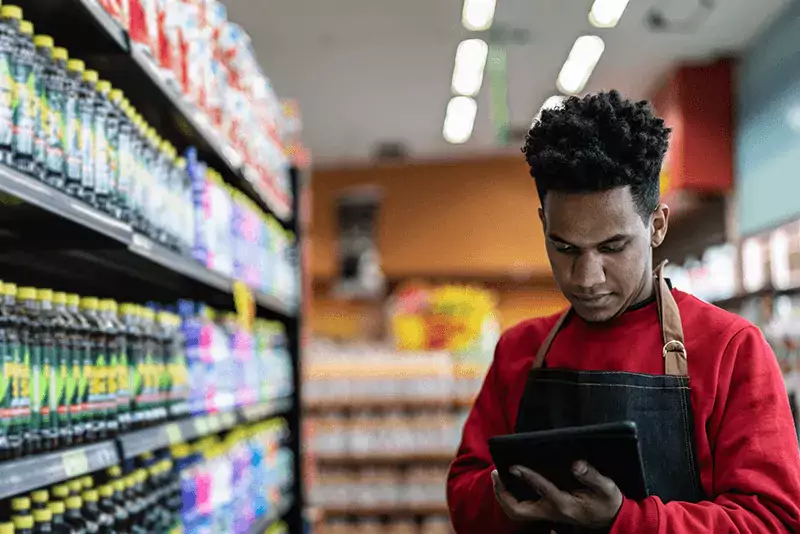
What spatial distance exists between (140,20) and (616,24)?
5.00 meters

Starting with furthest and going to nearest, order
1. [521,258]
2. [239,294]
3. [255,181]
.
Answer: [521,258]
[255,181]
[239,294]

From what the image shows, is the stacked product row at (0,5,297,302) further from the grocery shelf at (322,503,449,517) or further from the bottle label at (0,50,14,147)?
the grocery shelf at (322,503,449,517)

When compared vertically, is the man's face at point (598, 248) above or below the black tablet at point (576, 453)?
above

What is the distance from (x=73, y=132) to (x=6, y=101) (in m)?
0.28

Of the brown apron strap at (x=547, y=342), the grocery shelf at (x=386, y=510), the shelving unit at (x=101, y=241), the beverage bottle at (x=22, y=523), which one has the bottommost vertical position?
the grocery shelf at (x=386, y=510)

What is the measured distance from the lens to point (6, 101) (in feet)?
5.41

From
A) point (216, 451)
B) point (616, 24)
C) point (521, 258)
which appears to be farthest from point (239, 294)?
point (521, 258)

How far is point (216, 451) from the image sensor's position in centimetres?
315

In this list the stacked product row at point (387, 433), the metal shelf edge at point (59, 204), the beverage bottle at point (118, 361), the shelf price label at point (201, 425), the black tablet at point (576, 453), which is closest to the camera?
the black tablet at point (576, 453)

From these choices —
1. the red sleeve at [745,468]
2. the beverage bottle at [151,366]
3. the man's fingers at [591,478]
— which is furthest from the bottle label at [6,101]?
the red sleeve at [745,468]

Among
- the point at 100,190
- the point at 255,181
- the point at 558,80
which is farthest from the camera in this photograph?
the point at 558,80

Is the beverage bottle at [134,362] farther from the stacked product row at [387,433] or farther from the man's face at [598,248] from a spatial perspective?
the stacked product row at [387,433]

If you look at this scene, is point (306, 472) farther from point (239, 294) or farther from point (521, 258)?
point (521, 258)

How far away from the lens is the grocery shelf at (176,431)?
207cm
